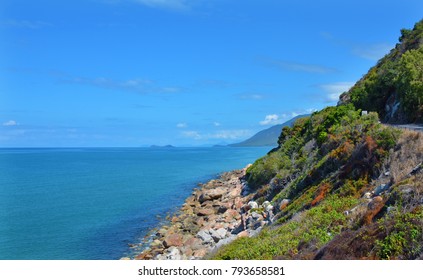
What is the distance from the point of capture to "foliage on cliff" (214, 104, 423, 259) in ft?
30.6

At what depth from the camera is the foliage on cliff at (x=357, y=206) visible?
9320 mm

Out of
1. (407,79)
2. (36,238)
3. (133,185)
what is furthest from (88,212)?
(407,79)

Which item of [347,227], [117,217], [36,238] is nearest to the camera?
[347,227]

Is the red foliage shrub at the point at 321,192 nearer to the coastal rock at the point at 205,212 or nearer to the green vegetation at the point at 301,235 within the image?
the green vegetation at the point at 301,235

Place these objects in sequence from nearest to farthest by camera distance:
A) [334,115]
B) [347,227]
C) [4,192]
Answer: [347,227] → [334,115] → [4,192]

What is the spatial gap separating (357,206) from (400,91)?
2173cm

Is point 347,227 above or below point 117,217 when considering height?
above

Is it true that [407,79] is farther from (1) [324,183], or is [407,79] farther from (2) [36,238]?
(2) [36,238]

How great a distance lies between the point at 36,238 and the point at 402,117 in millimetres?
36046

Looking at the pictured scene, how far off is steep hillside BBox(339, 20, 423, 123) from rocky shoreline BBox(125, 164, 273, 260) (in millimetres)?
14324

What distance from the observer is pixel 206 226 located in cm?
3441

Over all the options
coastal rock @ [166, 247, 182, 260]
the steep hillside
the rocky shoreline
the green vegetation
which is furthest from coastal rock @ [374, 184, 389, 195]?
the steep hillside

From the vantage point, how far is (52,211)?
48.4 m

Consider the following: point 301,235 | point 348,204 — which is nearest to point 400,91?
point 348,204
